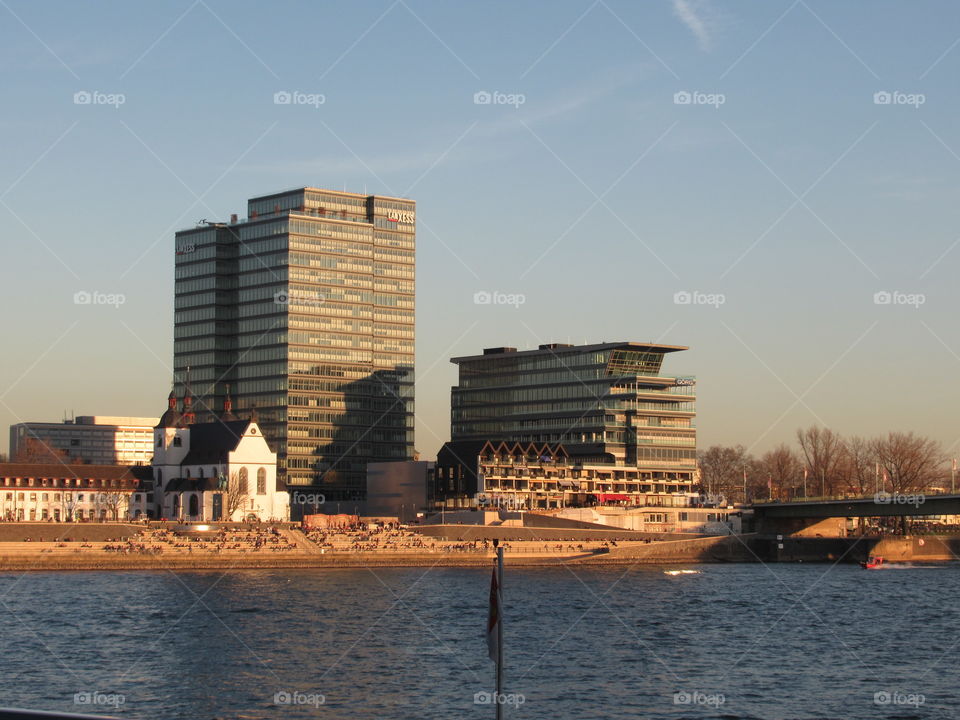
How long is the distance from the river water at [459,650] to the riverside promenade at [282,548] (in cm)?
1818

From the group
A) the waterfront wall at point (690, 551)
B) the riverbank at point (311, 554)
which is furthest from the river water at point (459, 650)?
the waterfront wall at point (690, 551)

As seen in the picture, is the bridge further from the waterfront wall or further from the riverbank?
the riverbank

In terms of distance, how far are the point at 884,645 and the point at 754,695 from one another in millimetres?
23718

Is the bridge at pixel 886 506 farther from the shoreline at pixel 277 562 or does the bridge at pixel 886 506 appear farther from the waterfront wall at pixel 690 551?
the shoreline at pixel 277 562

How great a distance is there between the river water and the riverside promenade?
18.2m

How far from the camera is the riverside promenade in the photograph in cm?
14825

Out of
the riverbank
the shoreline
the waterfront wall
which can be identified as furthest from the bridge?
the shoreline

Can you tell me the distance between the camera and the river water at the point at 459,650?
58.3 m

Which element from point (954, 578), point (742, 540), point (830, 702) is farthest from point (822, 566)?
point (830, 702)

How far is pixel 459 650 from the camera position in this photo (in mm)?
75188

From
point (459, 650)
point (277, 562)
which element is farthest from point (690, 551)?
point (459, 650)

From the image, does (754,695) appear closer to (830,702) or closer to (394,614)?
(830,702)

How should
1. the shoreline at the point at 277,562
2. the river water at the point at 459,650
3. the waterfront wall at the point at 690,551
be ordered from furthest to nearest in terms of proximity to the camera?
1. the waterfront wall at the point at 690,551
2. the shoreline at the point at 277,562
3. the river water at the point at 459,650

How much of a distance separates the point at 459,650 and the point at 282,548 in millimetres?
87228
